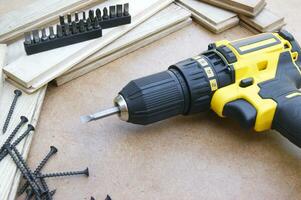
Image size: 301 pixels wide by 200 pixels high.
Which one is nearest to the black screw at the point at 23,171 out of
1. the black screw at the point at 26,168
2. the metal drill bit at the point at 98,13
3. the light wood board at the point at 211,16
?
the black screw at the point at 26,168

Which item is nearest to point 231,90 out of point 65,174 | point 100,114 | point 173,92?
point 173,92

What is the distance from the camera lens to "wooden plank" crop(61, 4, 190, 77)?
1016mm

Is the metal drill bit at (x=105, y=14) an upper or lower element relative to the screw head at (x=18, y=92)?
upper

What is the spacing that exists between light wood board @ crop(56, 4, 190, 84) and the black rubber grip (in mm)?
447

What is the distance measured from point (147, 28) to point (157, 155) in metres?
0.43

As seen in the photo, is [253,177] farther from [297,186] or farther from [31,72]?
[31,72]

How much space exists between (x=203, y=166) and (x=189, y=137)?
0.08 metres

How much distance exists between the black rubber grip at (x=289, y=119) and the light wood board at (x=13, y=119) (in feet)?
1.74

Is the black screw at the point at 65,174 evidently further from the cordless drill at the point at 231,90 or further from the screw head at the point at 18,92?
the screw head at the point at 18,92

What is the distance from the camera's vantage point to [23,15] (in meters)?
1.06

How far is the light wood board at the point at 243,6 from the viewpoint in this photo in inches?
45.1

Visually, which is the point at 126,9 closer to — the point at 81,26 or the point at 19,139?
the point at 81,26

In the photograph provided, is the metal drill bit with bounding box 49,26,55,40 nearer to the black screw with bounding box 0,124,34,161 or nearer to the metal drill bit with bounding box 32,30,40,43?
the metal drill bit with bounding box 32,30,40,43

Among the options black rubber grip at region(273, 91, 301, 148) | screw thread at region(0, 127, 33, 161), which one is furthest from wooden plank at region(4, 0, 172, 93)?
black rubber grip at region(273, 91, 301, 148)
